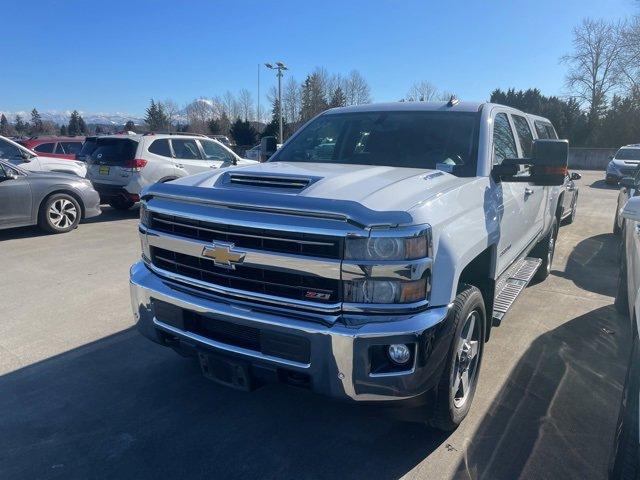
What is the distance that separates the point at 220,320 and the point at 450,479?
4.95ft

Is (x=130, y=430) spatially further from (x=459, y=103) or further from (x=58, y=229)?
(x=58, y=229)

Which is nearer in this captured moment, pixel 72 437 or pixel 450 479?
pixel 450 479

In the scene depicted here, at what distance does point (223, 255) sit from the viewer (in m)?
2.70

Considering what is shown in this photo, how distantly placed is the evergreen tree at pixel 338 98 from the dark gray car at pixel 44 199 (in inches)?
1657

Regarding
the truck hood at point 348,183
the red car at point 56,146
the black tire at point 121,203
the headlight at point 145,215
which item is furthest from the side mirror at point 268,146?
the red car at point 56,146

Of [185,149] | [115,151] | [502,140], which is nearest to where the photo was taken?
[502,140]

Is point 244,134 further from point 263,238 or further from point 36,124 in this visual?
point 263,238

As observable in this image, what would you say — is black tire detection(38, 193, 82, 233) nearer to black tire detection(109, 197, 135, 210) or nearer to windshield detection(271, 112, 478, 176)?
black tire detection(109, 197, 135, 210)

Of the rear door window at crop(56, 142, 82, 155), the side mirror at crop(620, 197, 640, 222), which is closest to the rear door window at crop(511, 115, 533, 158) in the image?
the side mirror at crop(620, 197, 640, 222)

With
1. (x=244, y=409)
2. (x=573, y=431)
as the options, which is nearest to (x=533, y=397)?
(x=573, y=431)

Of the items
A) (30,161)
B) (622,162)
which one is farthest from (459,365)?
(622,162)

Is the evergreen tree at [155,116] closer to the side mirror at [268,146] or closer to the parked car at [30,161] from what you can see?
the parked car at [30,161]

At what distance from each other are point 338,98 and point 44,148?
39.4m

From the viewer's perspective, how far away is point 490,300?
3.42 m
